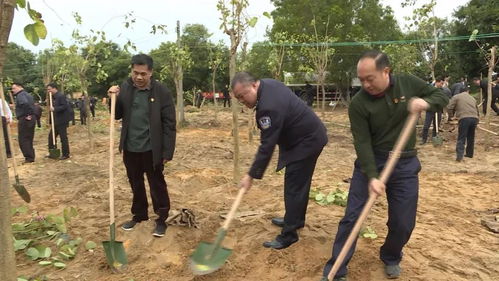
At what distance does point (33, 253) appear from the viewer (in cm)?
400

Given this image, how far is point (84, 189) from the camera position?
21.0 feet

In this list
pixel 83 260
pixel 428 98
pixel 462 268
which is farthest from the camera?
pixel 83 260

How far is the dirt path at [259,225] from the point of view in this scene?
3604 millimetres

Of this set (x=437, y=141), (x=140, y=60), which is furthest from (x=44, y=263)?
(x=437, y=141)

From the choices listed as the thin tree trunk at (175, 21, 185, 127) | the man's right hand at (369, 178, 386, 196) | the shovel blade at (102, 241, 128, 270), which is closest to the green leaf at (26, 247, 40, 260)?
the shovel blade at (102, 241, 128, 270)

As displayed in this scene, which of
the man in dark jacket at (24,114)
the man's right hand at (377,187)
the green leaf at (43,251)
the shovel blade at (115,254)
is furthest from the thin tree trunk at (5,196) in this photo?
the man in dark jacket at (24,114)

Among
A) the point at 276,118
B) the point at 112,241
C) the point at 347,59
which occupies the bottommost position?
the point at 112,241

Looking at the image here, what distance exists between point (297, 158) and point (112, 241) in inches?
69.3

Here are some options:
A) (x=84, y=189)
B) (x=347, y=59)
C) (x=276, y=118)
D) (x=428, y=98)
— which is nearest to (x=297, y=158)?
(x=276, y=118)

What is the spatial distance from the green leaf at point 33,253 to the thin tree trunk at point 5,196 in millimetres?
1471

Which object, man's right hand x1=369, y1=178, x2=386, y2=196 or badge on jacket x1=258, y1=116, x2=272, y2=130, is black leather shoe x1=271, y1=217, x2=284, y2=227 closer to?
badge on jacket x1=258, y1=116, x2=272, y2=130

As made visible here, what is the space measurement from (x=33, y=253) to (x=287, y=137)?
2.64 meters

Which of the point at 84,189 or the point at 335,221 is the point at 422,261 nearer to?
the point at 335,221

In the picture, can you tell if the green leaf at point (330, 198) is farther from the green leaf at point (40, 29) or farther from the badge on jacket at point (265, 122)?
the green leaf at point (40, 29)
